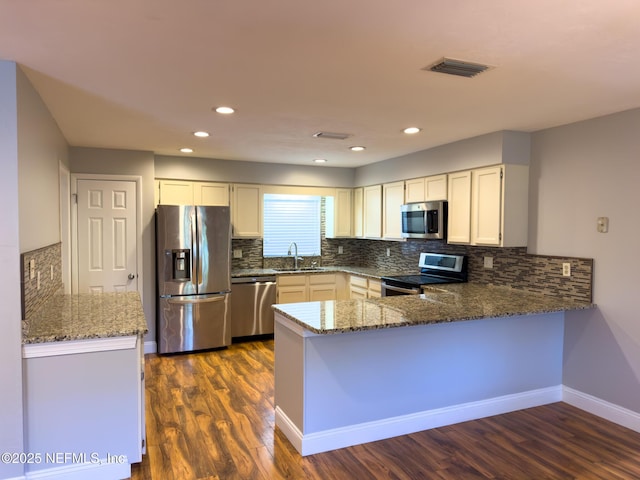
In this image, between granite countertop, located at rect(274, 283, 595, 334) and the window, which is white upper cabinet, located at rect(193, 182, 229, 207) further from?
granite countertop, located at rect(274, 283, 595, 334)

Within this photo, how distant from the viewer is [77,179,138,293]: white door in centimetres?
464

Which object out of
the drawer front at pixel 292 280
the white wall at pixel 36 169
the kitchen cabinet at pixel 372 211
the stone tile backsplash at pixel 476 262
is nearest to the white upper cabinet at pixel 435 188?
the stone tile backsplash at pixel 476 262

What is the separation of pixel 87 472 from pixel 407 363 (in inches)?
80.7

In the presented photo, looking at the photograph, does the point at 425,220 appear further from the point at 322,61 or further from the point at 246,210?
the point at 322,61

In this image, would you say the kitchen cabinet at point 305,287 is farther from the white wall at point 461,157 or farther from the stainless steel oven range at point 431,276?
the white wall at point 461,157

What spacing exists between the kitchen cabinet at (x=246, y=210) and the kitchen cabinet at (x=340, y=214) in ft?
3.64

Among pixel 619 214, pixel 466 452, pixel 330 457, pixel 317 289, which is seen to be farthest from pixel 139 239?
pixel 619 214

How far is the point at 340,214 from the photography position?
6211 mm

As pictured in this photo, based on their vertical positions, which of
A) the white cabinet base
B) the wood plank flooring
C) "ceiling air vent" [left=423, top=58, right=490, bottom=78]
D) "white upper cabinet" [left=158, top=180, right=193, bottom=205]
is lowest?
the wood plank flooring

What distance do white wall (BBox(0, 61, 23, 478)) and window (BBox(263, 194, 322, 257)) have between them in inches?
153

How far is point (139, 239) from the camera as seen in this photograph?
4.86 metres

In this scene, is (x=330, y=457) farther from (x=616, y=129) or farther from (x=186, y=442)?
(x=616, y=129)

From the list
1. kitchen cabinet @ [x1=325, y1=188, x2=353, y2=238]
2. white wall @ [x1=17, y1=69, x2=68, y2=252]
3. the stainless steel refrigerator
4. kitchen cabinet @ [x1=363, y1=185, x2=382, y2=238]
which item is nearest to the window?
kitchen cabinet @ [x1=325, y1=188, x2=353, y2=238]

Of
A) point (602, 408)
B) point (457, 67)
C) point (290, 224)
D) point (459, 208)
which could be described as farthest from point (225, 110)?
point (602, 408)
